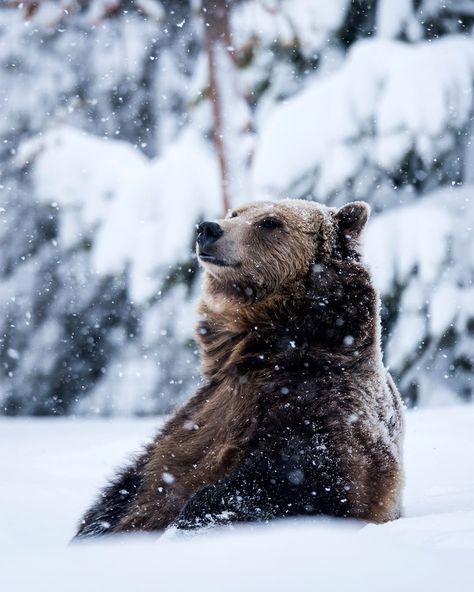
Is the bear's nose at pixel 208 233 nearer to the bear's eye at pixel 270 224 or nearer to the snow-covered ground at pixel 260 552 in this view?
the bear's eye at pixel 270 224

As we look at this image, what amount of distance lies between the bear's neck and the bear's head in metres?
0.06

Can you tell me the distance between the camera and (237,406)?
3057mm

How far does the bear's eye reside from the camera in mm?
3588

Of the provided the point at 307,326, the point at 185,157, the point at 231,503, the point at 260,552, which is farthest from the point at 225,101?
the point at 260,552

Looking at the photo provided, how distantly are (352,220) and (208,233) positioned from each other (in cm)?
59

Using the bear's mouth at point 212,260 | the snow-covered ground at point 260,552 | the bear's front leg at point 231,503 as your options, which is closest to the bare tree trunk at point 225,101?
the snow-covered ground at point 260,552

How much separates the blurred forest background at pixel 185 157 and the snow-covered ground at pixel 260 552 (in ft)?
12.5

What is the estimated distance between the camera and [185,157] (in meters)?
8.72

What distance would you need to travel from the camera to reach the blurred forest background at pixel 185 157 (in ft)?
26.4

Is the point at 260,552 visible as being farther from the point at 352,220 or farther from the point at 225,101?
the point at 225,101

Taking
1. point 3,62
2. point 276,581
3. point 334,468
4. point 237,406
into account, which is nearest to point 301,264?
point 237,406

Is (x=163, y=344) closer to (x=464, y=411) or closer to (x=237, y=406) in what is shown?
(x=464, y=411)

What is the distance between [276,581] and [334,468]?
1103 millimetres

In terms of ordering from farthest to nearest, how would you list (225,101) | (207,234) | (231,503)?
(225,101)
(207,234)
(231,503)
